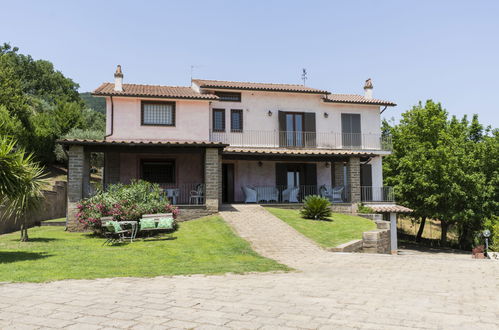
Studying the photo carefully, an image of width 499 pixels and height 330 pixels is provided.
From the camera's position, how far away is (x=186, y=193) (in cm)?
2109

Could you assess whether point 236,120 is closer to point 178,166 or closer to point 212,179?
Answer: point 178,166

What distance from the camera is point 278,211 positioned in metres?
19.3

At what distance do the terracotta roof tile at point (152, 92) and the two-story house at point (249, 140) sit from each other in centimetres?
5

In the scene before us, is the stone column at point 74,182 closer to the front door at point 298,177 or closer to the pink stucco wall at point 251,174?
the pink stucco wall at point 251,174

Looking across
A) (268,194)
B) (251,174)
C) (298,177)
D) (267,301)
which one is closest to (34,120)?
(251,174)

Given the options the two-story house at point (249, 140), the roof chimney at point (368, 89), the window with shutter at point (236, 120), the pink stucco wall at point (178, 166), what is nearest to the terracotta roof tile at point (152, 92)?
the two-story house at point (249, 140)

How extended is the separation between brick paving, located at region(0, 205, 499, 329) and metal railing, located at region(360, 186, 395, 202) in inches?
600

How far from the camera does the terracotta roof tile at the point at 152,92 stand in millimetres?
21328

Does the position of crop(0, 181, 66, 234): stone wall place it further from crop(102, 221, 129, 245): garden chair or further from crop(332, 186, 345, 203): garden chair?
crop(332, 186, 345, 203): garden chair

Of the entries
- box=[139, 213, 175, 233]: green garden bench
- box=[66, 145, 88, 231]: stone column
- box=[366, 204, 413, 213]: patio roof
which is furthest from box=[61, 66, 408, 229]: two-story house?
box=[139, 213, 175, 233]: green garden bench

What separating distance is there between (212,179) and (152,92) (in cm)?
743

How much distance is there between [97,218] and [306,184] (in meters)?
13.5

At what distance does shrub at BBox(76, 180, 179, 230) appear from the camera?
1439cm

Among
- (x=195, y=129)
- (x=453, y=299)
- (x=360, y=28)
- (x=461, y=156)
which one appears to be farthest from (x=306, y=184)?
(x=453, y=299)
